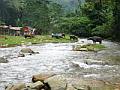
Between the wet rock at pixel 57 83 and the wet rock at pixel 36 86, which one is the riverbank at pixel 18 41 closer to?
the wet rock at pixel 36 86

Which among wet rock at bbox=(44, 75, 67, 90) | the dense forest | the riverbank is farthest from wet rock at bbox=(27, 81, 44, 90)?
the dense forest

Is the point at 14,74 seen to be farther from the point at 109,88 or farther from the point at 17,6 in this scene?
the point at 17,6

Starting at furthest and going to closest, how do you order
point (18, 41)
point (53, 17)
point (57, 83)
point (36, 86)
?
point (53, 17) < point (18, 41) < point (36, 86) < point (57, 83)

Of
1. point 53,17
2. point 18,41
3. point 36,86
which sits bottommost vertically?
point 53,17

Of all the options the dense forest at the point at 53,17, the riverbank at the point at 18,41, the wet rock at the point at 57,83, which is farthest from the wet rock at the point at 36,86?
the dense forest at the point at 53,17

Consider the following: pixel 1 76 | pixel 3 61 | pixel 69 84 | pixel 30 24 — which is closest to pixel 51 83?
pixel 69 84

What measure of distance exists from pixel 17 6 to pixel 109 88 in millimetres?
94207

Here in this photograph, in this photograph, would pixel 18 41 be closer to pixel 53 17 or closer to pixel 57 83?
pixel 57 83

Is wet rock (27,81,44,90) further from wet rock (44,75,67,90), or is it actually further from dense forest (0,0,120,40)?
dense forest (0,0,120,40)

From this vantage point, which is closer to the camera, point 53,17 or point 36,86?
point 36,86

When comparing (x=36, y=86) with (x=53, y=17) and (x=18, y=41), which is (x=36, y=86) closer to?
(x=18, y=41)

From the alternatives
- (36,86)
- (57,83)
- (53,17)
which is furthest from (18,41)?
(53,17)

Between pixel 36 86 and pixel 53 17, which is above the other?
pixel 36 86

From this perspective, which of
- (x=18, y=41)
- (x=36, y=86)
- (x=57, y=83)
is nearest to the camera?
(x=57, y=83)
